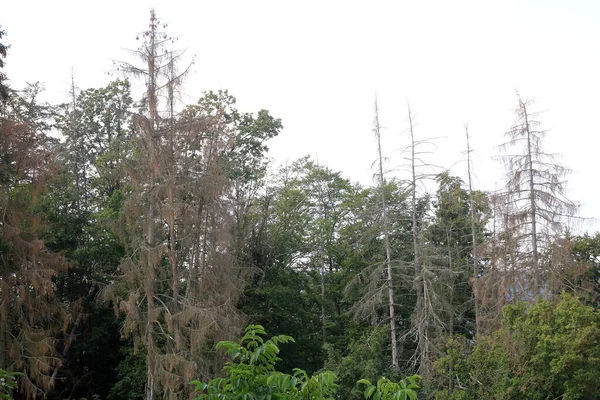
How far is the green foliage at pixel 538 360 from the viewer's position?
18.2 metres

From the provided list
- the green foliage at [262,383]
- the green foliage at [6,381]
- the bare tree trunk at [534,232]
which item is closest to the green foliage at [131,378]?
the bare tree trunk at [534,232]

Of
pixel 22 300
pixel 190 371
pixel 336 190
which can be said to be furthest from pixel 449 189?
pixel 22 300

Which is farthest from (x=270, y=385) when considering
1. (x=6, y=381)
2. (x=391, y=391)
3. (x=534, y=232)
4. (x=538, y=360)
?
(x=534, y=232)

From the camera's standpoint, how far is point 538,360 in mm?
18484

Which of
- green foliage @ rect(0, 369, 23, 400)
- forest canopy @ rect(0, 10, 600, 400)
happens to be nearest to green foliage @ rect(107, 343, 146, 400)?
forest canopy @ rect(0, 10, 600, 400)

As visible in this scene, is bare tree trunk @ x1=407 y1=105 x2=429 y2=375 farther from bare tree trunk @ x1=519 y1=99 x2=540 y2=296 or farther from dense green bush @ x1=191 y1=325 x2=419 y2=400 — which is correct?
dense green bush @ x1=191 y1=325 x2=419 y2=400

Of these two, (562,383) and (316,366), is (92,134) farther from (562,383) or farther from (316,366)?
(562,383)

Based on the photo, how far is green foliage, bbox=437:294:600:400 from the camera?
1823 centimetres

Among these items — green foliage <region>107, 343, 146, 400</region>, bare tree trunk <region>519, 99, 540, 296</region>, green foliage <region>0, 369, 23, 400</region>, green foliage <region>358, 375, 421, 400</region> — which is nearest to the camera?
green foliage <region>358, 375, 421, 400</region>

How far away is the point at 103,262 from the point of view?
2752 cm

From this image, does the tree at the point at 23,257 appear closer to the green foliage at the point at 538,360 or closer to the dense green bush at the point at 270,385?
the green foliage at the point at 538,360

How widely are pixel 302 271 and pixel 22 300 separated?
50.7ft

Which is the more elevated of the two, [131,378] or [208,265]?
[208,265]

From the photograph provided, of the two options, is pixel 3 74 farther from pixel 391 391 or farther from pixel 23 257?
pixel 391 391
